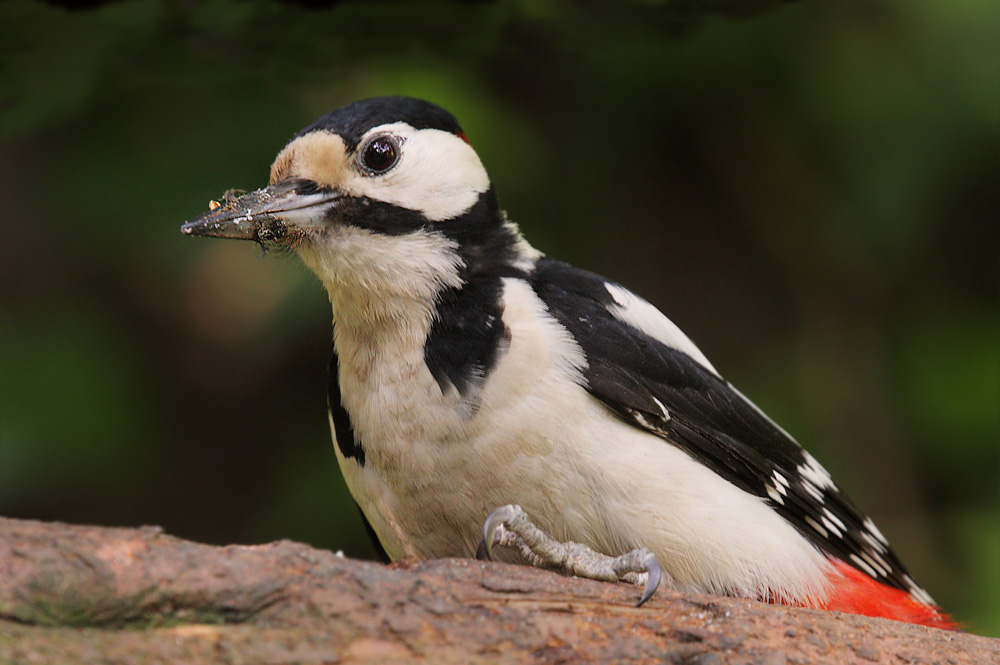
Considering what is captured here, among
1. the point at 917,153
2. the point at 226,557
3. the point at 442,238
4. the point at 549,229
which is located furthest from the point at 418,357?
the point at 917,153

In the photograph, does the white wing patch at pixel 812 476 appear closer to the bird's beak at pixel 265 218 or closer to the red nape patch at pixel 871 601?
the red nape patch at pixel 871 601

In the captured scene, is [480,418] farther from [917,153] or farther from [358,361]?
[917,153]

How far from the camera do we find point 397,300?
1.68 meters

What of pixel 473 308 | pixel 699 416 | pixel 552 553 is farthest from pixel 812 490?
pixel 473 308

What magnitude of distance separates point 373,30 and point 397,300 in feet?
4.33

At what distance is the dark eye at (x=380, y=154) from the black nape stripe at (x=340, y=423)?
36 centimetres

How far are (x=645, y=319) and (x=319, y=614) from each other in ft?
3.30

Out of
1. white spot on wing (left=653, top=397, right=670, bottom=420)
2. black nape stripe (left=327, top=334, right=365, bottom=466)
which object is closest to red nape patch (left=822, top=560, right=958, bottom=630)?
white spot on wing (left=653, top=397, right=670, bottom=420)

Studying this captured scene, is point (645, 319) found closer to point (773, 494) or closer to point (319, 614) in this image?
point (773, 494)

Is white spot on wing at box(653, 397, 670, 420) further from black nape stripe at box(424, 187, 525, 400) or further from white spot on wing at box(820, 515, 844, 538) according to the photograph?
white spot on wing at box(820, 515, 844, 538)

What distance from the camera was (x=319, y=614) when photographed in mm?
1140

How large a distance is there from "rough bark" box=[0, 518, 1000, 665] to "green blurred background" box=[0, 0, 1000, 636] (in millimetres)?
1341

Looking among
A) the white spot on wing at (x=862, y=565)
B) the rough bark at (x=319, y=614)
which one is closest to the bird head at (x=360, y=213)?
the rough bark at (x=319, y=614)

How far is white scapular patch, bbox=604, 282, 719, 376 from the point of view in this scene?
188 centimetres
